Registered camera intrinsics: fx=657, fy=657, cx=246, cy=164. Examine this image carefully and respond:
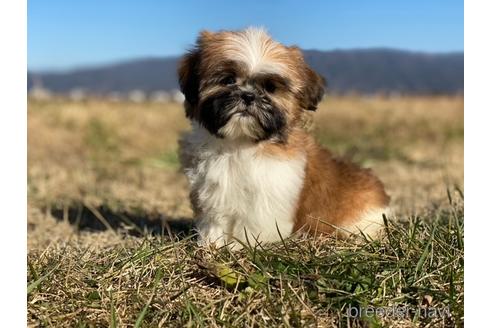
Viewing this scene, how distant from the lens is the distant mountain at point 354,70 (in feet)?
16.2

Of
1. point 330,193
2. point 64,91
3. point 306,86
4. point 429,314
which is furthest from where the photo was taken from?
point 64,91

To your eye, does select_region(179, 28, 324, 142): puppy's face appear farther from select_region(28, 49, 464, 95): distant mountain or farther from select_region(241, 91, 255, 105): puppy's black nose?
select_region(28, 49, 464, 95): distant mountain

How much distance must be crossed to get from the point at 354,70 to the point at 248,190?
74.8 inches

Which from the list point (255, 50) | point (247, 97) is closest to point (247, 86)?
point (247, 97)

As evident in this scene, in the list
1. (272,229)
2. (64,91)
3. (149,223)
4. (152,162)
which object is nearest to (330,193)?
(272,229)

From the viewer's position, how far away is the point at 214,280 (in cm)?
371

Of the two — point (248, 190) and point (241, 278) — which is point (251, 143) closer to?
point (248, 190)

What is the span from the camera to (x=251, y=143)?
418 centimetres

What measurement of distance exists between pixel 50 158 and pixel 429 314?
296 inches

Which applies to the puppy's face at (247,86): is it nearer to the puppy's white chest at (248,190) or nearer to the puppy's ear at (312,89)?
the puppy's ear at (312,89)

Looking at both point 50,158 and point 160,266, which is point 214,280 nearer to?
point 160,266

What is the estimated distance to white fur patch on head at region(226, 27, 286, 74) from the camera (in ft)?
12.9

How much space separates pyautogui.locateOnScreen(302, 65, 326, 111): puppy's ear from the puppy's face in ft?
0.04

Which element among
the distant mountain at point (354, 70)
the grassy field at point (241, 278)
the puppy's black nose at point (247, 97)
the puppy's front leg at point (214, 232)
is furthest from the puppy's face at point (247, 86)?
the grassy field at point (241, 278)
